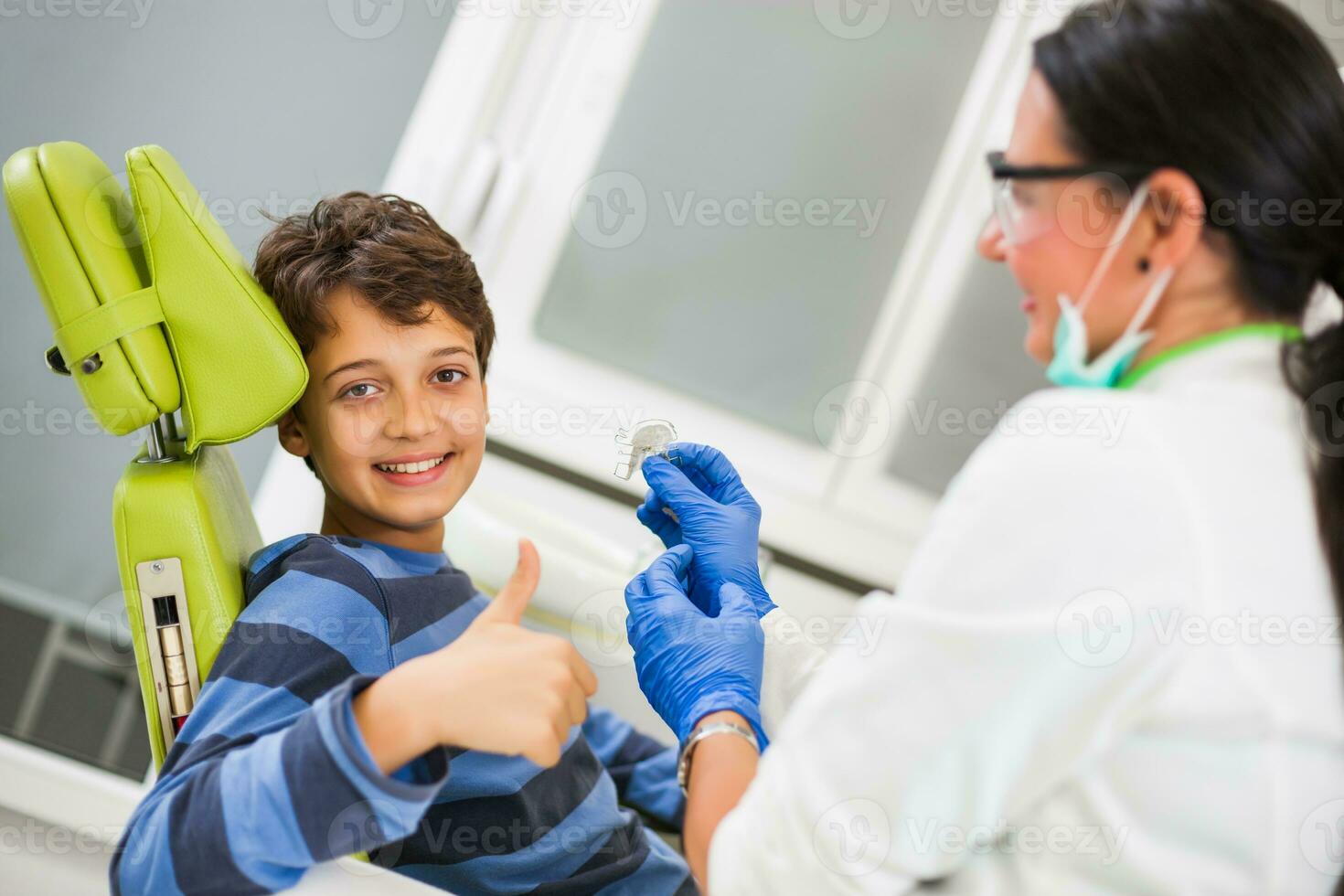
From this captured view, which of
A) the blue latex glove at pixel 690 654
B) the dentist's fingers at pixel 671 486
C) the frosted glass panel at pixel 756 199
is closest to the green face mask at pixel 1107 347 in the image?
the blue latex glove at pixel 690 654

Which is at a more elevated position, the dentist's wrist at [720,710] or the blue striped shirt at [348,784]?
the dentist's wrist at [720,710]

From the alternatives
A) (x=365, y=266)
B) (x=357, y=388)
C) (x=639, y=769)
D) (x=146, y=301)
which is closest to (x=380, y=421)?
(x=357, y=388)

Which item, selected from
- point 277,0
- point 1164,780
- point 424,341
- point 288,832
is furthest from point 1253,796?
point 277,0

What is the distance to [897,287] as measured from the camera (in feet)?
7.38

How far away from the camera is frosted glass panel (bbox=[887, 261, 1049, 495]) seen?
2258 mm

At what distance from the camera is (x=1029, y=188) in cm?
85

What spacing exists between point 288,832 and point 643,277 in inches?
66.3

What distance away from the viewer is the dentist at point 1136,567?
669mm

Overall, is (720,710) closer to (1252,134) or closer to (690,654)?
(690,654)

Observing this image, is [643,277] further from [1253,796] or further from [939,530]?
[1253,796]

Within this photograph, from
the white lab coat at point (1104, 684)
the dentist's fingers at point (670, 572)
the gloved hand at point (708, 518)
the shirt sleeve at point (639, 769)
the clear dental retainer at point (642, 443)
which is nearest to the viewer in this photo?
the white lab coat at point (1104, 684)

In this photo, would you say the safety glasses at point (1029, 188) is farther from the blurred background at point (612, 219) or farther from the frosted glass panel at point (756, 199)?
the frosted glass panel at point (756, 199)

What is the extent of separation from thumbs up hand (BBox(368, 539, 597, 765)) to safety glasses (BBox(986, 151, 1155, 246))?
0.56 metres

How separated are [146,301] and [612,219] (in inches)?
54.8
